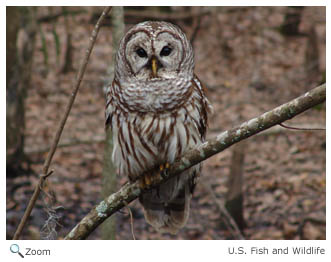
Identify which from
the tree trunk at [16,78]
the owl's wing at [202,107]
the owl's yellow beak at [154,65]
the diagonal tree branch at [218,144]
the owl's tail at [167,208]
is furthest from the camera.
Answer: the tree trunk at [16,78]

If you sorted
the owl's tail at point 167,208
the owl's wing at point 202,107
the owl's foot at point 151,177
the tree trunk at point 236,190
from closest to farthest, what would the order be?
the owl's foot at point 151,177 < the owl's wing at point 202,107 < the owl's tail at point 167,208 < the tree trunk at point 236,190

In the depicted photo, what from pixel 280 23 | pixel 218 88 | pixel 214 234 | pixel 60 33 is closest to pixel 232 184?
pixel 214 234

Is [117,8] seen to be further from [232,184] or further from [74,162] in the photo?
[74,162]

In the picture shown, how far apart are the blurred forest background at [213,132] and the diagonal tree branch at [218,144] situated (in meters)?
0.31

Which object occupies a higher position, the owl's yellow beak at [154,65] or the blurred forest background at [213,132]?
the owl's yellow beak at [154,65]

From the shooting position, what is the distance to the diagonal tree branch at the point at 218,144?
2.43m

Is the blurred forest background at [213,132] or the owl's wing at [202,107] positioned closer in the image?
the owl's wing at [202,107]

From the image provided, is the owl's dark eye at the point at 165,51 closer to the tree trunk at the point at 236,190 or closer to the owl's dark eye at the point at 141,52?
the owl's dark eye at the point at 141,52

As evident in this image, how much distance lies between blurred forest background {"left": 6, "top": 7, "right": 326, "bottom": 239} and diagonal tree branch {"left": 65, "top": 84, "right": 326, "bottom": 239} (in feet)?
1.02

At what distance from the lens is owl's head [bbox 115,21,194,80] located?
128 inches

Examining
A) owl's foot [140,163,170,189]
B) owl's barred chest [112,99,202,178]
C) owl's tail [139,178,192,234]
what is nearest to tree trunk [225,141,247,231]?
owl's tail [139,178,192,234]

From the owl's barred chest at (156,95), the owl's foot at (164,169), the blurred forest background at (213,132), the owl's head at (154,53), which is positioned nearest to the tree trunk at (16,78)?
the blurred forest background at (213,132)

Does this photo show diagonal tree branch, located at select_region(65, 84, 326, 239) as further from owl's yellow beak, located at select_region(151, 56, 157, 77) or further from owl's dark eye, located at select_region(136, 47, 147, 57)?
owl's dark eye, located at select_region(136, 47, 147, 57)
